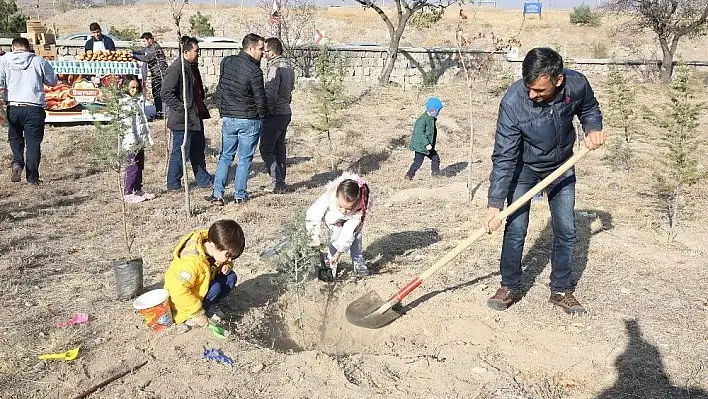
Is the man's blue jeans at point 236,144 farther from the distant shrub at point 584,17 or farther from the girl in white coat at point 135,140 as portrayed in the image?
the distant shrub at point 584,17

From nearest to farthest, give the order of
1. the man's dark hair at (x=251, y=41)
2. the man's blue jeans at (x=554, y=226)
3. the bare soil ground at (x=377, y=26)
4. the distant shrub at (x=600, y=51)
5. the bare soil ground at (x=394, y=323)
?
the bare soil ground at (x=394, y=323)
the man's blue jeans at (x=554, y=226)
the man's dark hair at (x=251, y=41)
the distant shrub at (x=600, y=51)
the bare soil ground at (x=377, y=26)

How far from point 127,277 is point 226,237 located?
1012mm

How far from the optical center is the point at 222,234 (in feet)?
12.4

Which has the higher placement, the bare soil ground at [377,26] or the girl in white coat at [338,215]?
the bare soil ground at [377,26]

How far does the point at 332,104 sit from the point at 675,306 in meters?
6.46

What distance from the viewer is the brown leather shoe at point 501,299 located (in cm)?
445

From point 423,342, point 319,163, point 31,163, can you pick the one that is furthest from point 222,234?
point 319,163

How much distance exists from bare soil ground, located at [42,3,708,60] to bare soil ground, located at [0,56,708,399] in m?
28.6

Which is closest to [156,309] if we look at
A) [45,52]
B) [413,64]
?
[45,52]

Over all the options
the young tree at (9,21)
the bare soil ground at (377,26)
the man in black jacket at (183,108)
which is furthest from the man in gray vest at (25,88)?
the bare soil ground at (377,26)

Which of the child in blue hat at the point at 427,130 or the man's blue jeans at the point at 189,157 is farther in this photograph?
the child in blue hat at the point at 427,130

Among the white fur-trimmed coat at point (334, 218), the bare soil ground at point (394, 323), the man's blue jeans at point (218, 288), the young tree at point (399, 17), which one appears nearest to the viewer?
the bare soil ground at point (394, 323)

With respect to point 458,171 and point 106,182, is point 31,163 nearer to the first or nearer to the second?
point 106,182

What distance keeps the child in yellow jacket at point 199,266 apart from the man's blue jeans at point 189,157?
3.56 m
